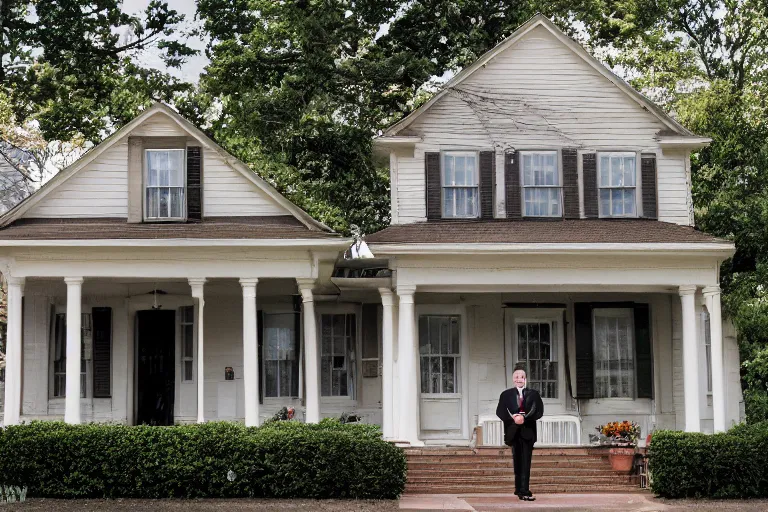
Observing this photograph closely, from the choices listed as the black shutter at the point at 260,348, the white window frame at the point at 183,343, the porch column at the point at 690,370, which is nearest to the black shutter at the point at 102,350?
the white window frame at the point at 183,343

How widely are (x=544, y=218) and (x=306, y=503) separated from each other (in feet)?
26.1

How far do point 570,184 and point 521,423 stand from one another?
6792mm

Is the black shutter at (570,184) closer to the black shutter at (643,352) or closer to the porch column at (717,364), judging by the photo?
the black shutter at (643,352)

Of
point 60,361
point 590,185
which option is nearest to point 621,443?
point 590,185

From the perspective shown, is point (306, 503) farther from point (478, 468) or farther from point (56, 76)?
point (56, 76)

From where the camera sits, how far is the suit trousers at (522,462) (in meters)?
17.8

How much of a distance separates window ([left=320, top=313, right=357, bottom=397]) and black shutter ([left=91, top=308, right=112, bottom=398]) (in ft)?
13.5

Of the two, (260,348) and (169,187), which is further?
(260,348)

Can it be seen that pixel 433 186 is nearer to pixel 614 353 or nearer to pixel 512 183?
pixel 512 183

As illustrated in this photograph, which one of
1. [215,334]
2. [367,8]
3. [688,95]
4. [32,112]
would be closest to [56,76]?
[32,112]

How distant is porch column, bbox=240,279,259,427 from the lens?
20969 mm

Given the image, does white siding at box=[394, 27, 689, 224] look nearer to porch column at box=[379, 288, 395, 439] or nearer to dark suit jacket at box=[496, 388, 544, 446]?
porch column at box=[379, 288, 395, 439]

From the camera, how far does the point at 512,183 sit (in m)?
23.0

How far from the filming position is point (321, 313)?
24609mm
